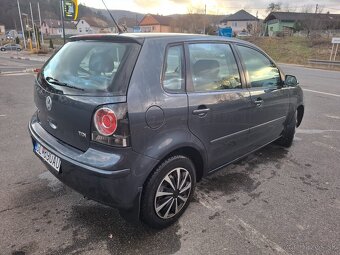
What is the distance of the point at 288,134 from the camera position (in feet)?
15.7

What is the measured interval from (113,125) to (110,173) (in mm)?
363

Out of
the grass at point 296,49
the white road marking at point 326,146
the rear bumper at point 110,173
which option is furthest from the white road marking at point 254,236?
the grass at point 296,49

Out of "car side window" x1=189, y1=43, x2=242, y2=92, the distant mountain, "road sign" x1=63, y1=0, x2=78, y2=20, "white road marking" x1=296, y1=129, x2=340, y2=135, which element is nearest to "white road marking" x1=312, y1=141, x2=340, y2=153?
"white road marking" x1=296, y1=129, x2=340, y2=135

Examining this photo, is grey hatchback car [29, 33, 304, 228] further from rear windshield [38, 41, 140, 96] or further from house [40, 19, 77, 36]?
house [40, 19, 77, 36]

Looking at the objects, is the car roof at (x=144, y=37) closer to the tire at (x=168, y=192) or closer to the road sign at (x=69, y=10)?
the tire at (x=168, y=192)

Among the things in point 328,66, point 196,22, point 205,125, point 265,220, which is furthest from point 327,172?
point 196,22

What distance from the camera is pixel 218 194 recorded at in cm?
338

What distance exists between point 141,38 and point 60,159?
4.06 feet

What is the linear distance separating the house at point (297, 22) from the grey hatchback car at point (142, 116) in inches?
2032

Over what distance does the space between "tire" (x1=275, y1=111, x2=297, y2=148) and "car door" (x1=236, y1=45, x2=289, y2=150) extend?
31cm

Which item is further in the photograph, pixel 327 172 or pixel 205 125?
pixel 327 172

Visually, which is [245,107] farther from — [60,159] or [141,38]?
[60,159]

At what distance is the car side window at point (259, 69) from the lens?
354 cm

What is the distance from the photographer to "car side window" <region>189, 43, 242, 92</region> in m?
2.87
